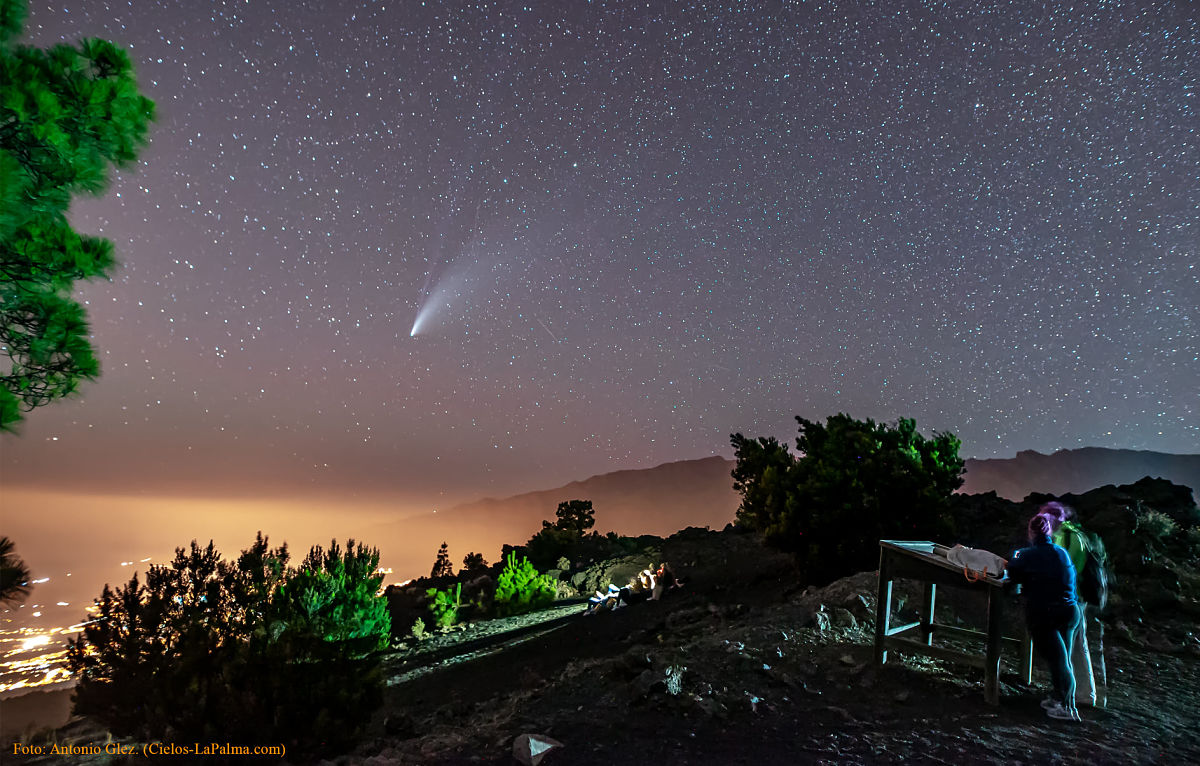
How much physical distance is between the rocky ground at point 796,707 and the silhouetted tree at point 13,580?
113 inches

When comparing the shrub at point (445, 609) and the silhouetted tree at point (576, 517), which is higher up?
the silhouetted tree at point (576, 517)

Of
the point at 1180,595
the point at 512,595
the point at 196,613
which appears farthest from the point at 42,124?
the point at 512,595

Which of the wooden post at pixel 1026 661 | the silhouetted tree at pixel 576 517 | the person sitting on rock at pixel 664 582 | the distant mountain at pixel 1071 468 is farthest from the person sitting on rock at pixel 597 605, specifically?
the distant mountain at pixel 1071 468

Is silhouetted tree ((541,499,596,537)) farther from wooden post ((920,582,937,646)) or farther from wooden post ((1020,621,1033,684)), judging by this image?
wooden post ((1020,621,1033,684))

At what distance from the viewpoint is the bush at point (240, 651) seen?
234 inches

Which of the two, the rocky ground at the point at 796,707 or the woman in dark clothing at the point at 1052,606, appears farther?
the woman in dark clothing at the point at 1052,606

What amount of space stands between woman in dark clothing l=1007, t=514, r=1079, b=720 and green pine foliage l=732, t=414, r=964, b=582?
658 centimetres

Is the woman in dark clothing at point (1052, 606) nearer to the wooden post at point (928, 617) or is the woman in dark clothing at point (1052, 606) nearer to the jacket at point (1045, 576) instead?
the jacket at point (1045, 576)

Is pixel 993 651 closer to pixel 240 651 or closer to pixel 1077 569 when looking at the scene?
pixel 1077 569

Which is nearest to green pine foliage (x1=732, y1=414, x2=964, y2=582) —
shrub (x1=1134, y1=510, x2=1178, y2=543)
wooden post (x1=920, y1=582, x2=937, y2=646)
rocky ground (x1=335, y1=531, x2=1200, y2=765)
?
rocky ground (x1=335, y1=531, x2=1200, y2=765)

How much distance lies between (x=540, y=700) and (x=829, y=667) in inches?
135

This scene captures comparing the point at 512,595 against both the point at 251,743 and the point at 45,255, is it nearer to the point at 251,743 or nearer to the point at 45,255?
the point at 251,743

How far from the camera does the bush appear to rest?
5934 millimetres

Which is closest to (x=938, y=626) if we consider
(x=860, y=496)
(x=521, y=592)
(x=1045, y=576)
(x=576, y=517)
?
(x=1045, y=576)
